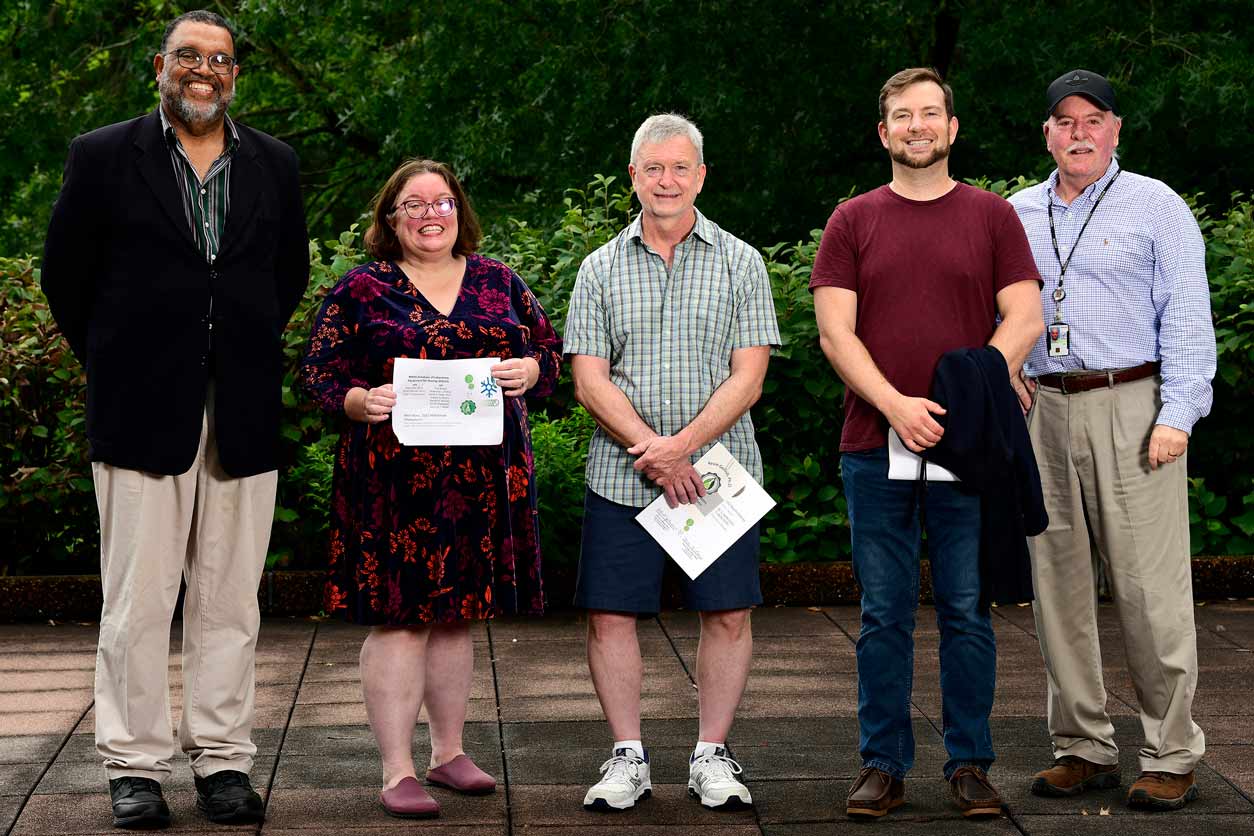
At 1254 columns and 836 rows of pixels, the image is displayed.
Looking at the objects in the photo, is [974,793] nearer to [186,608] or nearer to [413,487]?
[413,487]

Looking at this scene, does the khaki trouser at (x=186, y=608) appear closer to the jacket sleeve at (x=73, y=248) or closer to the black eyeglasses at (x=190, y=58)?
the jacket sleeve at (x=73, y=248)

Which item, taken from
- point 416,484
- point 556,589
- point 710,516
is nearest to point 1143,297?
point 710,516

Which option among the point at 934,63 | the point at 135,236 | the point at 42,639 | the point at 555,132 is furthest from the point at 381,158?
the point at 135,236

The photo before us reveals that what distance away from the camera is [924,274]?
15.8 ft

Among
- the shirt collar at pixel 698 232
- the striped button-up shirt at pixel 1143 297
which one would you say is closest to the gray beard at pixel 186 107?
the shirt collar at pixel 698 232

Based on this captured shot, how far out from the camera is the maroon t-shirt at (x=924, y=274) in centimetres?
482

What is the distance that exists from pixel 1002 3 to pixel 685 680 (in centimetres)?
1027

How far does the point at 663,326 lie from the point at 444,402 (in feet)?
2.29

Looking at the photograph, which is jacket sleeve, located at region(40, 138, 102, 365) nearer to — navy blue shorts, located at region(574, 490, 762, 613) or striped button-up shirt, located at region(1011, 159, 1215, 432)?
navy blue shorts, located at region(574, 490, 762, 613)

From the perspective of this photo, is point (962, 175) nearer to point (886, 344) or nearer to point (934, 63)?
point (934, 63)

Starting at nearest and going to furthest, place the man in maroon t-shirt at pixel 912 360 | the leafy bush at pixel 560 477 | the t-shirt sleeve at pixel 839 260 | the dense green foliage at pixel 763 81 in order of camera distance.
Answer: the man in maroon t-shirt at pixel 912 360, the t-shirt sleeve at pixel 839 260, the leafy bush at pixel 560 477, the dense green foliage at pixel 763 81

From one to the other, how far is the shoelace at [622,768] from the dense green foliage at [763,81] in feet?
33.1

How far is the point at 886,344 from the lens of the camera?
4.88 meters

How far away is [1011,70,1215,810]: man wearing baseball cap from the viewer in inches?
197
